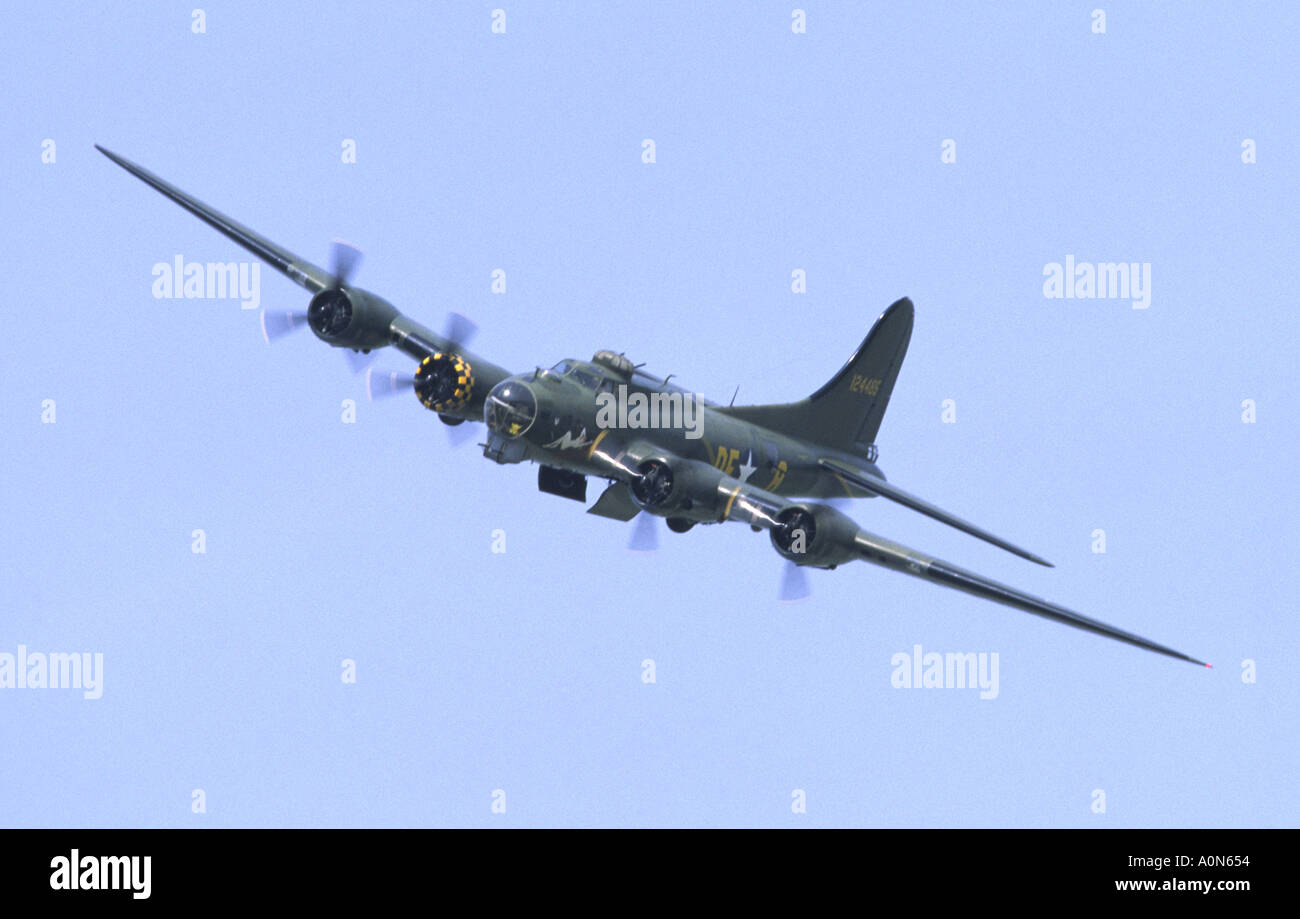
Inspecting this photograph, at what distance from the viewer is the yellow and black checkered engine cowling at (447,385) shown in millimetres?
43281

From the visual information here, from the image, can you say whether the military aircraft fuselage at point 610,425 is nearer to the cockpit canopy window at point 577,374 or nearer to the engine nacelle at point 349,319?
the cockpit canopy window at point 577,374

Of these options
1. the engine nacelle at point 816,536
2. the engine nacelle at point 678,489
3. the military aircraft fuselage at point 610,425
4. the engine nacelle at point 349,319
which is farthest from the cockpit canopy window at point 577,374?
the engine nacelle at point 816,536

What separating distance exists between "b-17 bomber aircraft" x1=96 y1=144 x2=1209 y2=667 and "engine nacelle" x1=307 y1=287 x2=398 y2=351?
0.03 metres

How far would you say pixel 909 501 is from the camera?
46.5 metres

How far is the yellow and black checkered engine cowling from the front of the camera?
142ft

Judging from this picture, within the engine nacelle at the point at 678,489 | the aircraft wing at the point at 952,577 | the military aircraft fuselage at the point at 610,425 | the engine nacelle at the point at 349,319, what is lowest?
the aircraft wing at the point at 952,577

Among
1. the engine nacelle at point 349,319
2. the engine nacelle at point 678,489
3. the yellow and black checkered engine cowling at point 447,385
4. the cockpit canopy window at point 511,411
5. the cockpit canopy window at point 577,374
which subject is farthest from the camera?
the engine nacelle at point 349,319

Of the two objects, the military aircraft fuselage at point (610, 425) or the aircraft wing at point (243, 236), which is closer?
the military aircraft fuselage at point (610, 425)

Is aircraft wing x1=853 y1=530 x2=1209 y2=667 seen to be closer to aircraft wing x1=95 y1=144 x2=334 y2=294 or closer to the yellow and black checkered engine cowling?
the yellow and black checkered engine cowling

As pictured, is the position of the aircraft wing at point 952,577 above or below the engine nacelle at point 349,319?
below

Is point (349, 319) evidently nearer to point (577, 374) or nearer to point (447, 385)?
point (447, 385)

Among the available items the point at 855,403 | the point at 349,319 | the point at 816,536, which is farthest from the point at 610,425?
the point at 855,403

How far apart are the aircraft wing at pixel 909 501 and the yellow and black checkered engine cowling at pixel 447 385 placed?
402 inches

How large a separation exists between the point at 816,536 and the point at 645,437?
5483 mm
